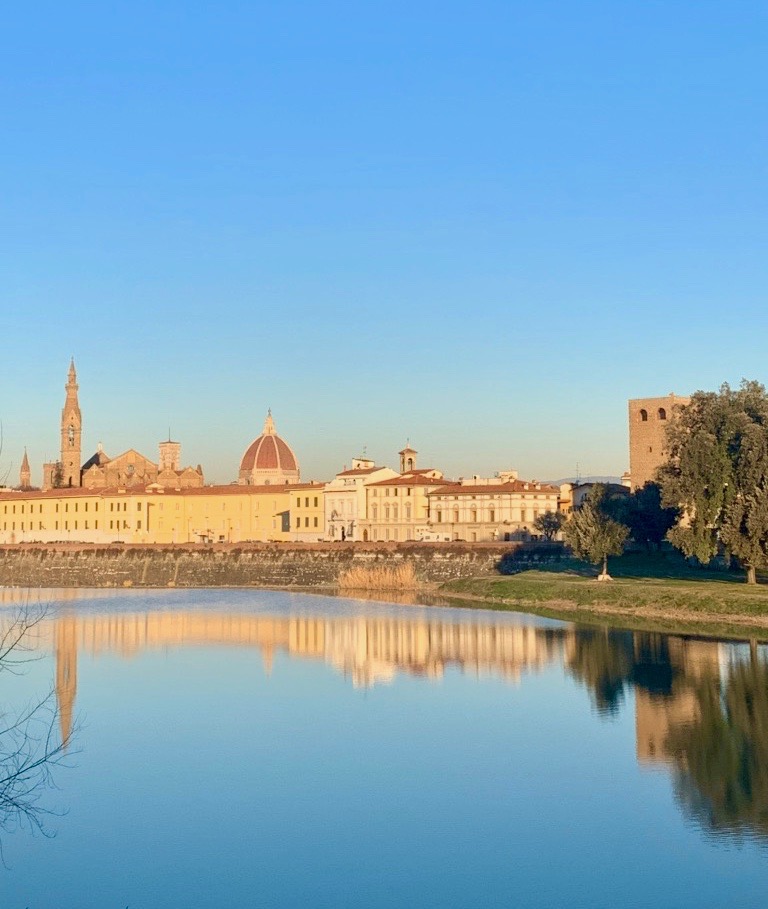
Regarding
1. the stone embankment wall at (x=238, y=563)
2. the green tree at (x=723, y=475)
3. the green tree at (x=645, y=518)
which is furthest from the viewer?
the stone embankment wall at (x=238, y=563)

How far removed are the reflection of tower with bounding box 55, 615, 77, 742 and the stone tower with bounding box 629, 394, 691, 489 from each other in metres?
46.4

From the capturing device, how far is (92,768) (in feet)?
81.4

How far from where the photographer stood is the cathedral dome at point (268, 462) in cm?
13175

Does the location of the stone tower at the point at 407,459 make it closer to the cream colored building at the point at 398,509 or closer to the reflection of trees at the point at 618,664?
the cream colored building at the point at 398,509

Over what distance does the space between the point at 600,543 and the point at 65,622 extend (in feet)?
75.7

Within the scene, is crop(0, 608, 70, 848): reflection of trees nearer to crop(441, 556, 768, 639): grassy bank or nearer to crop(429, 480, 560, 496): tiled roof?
crop(441, 556, 768, 639): grassy bank

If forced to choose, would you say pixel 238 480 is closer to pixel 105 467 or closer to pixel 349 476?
pixel 105 467

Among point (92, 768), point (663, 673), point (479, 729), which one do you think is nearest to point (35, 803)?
point (92, 768)

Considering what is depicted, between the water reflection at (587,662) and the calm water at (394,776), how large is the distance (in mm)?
113

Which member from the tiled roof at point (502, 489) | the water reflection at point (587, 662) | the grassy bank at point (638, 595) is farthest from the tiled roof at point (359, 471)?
the water reflection at point (587, 662)

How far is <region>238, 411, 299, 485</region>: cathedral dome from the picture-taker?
13175 cm

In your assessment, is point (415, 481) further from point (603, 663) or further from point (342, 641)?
point (603, 663)

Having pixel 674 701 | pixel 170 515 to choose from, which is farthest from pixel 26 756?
pixel 170 515

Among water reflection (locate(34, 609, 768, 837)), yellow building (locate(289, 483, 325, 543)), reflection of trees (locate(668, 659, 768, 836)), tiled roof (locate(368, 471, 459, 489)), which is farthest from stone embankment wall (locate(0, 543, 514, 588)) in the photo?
reflection of trees (locate(668, 659, 768, 836))
